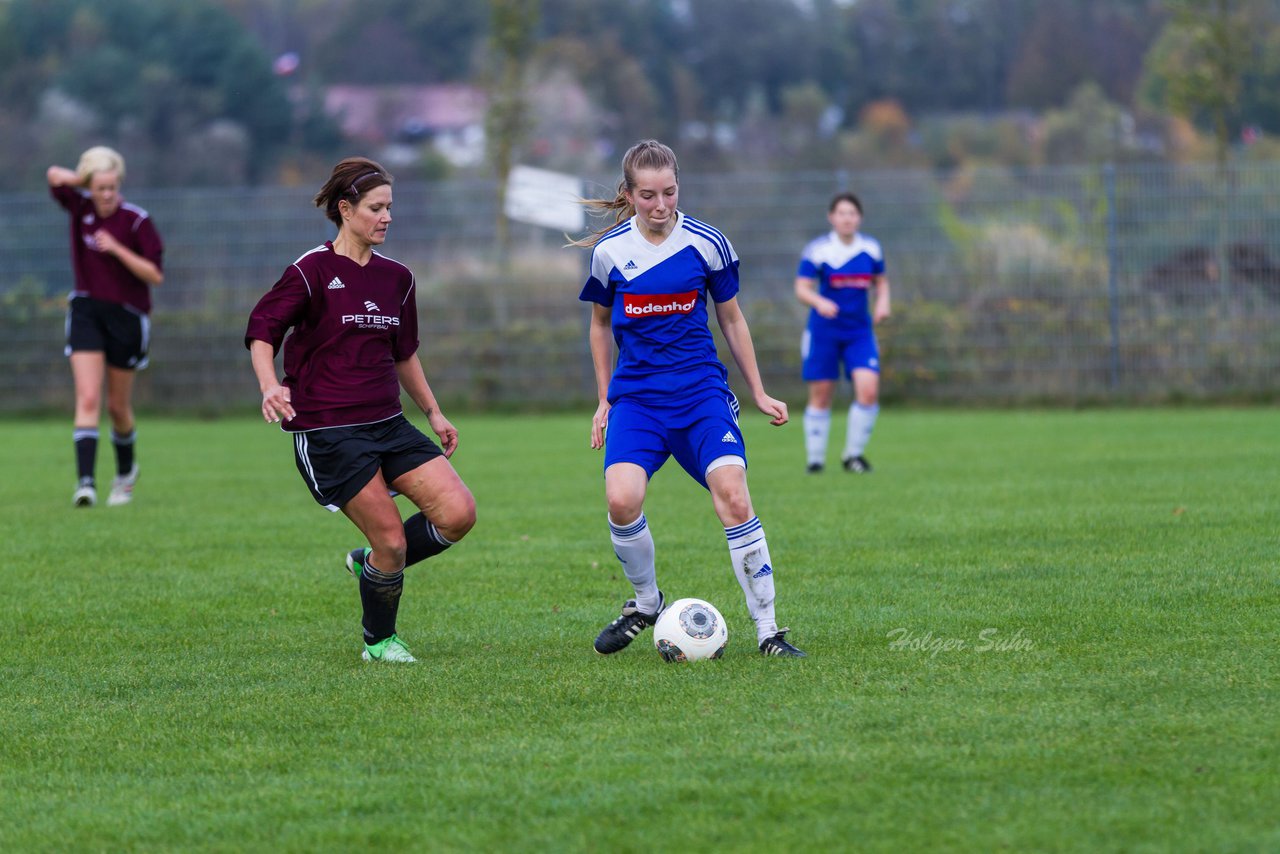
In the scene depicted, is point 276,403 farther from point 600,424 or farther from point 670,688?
point 670,688

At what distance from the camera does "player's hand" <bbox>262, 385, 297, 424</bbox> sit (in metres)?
5.44

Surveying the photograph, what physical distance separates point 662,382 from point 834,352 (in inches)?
286

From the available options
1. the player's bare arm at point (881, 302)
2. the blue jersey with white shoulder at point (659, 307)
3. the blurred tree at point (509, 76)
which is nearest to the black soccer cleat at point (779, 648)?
the blue jersey with white shoulder at point (659, 307)

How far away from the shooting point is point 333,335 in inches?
231

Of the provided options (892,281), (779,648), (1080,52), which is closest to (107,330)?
(779,648)

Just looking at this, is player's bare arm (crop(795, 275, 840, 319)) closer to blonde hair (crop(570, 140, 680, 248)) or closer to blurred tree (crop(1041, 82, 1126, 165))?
blonde hair (crop(570, 140, 680, 248))

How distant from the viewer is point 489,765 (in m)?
4.27

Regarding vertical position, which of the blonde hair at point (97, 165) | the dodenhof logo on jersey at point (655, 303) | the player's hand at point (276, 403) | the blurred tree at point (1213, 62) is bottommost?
the player's hand at point (276, 403)

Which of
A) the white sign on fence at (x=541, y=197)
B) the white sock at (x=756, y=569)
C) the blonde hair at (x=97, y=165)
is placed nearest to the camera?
the white sock at (x=756, y=569)

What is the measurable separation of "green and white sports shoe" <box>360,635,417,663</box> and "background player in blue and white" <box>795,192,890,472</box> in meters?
6.86

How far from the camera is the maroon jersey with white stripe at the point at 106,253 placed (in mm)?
10938

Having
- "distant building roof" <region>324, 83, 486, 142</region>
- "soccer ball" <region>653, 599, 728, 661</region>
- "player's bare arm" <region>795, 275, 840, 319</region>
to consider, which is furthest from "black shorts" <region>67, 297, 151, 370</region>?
"distant building roof" <region>324, 83, 486, 142</region>

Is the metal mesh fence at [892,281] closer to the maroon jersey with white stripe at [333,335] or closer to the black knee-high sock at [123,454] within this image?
the black knee-high sock at [123,454]

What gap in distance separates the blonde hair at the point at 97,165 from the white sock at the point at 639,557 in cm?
610
